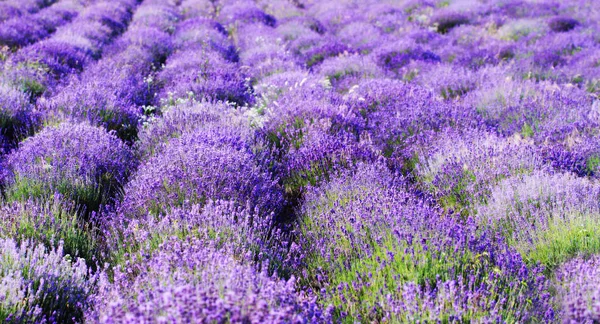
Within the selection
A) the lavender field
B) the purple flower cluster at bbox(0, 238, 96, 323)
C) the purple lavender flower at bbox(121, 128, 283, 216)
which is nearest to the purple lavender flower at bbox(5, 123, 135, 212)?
the lavender field

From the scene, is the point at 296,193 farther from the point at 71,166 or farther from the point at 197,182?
the point at 71,166

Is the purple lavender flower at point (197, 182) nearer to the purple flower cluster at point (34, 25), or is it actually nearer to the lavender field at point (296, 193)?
the lavender field at point (296, 193)

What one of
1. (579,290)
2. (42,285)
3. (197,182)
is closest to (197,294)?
(42,285)

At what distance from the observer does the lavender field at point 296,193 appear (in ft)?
6.53

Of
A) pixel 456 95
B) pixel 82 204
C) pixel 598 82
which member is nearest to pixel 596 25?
pixel 598 82

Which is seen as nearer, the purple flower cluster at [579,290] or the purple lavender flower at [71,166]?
the purple flower cluster at [579,290]

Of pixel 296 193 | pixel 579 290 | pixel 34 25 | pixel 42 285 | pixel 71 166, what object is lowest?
pixel 34 25

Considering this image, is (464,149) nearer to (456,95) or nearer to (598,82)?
(456,95)

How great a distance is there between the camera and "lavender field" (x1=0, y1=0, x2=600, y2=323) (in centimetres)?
199

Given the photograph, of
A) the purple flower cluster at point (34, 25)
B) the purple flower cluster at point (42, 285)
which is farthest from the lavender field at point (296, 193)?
the purple flower cluster at point (34, 25)

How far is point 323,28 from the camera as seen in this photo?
11.2m

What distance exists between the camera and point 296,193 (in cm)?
357

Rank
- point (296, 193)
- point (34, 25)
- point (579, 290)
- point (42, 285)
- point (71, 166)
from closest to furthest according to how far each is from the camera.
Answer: point (579, 290) < point (42, 285) < point (71, 166) < point (296, 193) < point (34, 25)

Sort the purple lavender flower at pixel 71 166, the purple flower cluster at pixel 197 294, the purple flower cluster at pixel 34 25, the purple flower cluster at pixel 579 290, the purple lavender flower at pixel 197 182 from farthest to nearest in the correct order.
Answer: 1. the purple flower cluster at pixel 34 25
2. the purple lavender flower at pixel 71 166
3. the purple lavender flower at pixel 197 182
4. the purple flower cluster at pixel 579 290
5. the purple flower cluster at pixel 197 294
